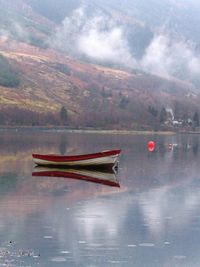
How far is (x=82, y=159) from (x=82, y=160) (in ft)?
0.41

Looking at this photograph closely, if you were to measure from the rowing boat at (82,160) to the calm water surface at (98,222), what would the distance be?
978 cm

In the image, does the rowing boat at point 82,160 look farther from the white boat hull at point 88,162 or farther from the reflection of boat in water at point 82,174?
the reflection of boat in water at point 82,174

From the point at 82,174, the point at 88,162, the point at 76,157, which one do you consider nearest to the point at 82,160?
the point at 76,157

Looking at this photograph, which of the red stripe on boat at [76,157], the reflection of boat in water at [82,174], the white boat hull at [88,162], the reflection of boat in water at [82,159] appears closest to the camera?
the reflection of boat in water at [82,174]

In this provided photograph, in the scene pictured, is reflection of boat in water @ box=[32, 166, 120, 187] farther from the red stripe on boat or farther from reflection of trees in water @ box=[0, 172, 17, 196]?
reflection of trees in water @ box=[0, 172, 17, 196]

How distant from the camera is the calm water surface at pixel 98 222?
1063 inches

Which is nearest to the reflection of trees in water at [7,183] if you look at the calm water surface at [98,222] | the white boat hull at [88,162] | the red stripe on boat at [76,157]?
the calm water surface at [98,222]

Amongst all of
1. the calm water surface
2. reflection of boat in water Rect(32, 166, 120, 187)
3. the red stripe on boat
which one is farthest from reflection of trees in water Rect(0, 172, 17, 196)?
the red stripe on boat

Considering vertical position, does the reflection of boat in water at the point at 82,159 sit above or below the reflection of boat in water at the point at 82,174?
above

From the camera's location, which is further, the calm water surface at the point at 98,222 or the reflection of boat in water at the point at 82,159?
the reflection of boat in water at the point at 82,159

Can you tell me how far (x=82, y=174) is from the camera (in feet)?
205

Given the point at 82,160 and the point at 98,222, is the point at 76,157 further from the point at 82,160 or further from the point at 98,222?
the point at 98,222

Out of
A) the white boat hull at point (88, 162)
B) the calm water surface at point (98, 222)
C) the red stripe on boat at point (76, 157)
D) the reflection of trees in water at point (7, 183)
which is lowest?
the calm water surface at point (98, 222)

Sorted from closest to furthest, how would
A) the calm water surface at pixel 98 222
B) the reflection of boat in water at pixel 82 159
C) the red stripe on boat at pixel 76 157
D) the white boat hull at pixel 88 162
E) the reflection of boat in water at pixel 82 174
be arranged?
the calm water surface at pixel 98 222 → the reflection of boat in water at pixel 82 174 → the red stripe on boat at pixel 76 157 → the reflection of boat in water at pixel 82 159 → the white boat hull at pixel 88 162
